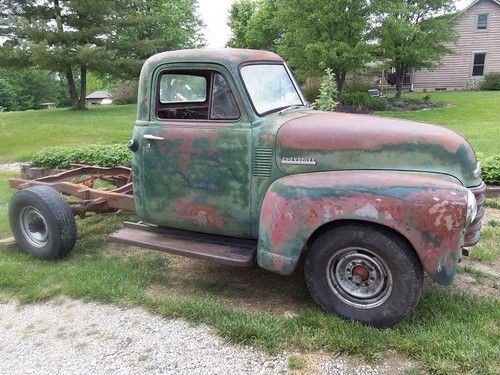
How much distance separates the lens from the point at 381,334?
127 inches

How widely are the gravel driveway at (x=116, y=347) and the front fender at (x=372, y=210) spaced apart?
0.77 meters

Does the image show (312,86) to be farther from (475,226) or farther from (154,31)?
(475,226)

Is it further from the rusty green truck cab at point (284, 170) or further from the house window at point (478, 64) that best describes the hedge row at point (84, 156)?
the house window at point (478, 64)

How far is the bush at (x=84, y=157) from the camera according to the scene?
27.0 feet

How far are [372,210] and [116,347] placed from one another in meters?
2.11

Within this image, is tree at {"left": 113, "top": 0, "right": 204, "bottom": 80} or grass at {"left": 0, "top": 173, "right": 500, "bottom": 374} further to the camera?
tree at {"left": 113, "top": 0, "right": 204, "bottom": 80}

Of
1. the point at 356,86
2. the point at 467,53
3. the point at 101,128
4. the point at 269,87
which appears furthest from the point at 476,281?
the point at 467,53

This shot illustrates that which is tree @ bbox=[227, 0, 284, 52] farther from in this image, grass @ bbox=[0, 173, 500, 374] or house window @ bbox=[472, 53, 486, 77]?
grass @ bbox=[0, 173, 500, 374]

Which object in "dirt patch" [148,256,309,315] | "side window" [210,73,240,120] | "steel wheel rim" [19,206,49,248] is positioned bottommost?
"dirt patch" [148,256,309,315]

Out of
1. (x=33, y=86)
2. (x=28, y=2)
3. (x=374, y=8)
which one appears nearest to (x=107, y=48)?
(x=28, y=2)

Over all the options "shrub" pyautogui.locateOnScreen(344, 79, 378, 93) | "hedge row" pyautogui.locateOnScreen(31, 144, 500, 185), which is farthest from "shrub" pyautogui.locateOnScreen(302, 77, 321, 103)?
"hedge row" pyautogui.locateOnScreen(31, 144, 500, 185)

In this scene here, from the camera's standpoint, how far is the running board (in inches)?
148

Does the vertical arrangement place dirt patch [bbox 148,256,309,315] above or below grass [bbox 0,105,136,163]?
below

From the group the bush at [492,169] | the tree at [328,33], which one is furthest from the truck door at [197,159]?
the tree at [328,33]
